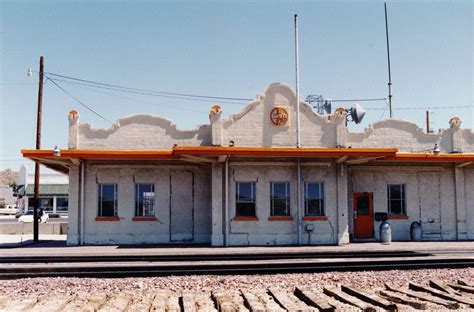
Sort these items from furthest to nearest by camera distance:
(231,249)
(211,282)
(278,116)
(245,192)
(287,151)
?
1. (278,116)
2. (245,192)
3. (287,151)
4. (231,249)
5. (211,282)

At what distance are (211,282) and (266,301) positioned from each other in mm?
2664

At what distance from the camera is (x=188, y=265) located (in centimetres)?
1188

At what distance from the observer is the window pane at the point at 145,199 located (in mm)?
20062

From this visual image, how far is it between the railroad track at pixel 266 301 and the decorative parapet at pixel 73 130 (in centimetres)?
1164

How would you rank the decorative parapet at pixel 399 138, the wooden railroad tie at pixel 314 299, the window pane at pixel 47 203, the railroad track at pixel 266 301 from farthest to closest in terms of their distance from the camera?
the window pane at pixel 47 203 < the decorative parapet at pixel 399 138 < the railroad track at pixel 266 301 < the wooden railroad tie at pixel 314 299

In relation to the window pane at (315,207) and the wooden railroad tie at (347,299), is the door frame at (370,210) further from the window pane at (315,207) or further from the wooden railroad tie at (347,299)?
the wooden railroad tie at (347,299)

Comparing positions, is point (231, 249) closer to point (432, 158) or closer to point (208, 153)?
point (208, 153)

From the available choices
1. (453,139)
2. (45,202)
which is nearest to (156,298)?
(453,139)

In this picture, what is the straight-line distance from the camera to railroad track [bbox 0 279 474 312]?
7.56m

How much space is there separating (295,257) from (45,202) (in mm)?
43956

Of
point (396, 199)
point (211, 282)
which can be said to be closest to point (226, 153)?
point (211, 282)

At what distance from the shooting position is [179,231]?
65.9ft

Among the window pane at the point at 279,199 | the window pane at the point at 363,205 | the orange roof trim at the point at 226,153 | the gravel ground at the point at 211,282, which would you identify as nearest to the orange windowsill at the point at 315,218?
the window pane at the point at 279,199

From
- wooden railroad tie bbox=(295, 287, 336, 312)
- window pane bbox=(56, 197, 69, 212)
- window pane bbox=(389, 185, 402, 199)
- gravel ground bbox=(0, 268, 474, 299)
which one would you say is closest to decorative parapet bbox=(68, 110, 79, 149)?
gravel ground bbox=(0, 268, 474, 299)
